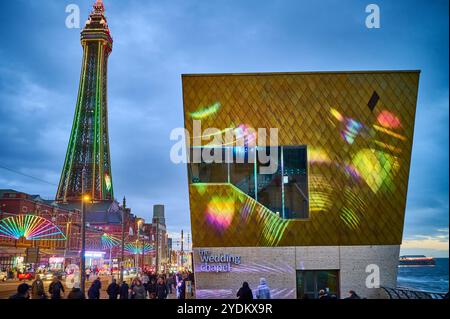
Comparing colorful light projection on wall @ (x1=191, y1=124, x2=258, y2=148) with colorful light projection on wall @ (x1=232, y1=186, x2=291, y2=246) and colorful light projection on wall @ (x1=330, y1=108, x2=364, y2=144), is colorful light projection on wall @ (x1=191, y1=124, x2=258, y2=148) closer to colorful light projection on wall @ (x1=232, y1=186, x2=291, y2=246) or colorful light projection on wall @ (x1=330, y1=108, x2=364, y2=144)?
colorful light projection on wall @ (x1=232, y1=186, x2=291, y2=246)

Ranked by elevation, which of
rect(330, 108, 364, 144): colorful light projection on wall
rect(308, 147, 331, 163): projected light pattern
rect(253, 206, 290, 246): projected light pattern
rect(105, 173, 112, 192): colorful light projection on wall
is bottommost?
rect(253, 206, 290, 246): projected light pattern

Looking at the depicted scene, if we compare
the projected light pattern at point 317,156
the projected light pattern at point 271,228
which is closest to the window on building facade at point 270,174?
the projected light pattern at point 317,156

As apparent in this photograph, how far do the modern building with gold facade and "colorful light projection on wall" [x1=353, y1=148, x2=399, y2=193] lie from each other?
0.19 ft

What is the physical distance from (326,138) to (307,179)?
269 centimetres

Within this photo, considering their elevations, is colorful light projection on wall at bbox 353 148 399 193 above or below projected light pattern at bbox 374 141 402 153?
below

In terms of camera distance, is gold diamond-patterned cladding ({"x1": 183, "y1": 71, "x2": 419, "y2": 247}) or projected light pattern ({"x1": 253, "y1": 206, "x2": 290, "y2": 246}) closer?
projected light pattern ({"x1": 253, "y1": 206, "x2": 290, "y2": 246})

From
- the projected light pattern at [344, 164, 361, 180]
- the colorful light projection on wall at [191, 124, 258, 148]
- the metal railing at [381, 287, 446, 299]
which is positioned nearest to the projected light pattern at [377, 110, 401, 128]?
the projected light pattern at [344, 164, 361, 180]

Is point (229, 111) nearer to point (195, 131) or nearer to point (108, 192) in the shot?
point (195, 131)

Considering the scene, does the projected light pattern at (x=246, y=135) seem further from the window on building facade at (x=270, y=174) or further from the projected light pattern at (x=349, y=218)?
the projected light pattern at (x=349, y=218)

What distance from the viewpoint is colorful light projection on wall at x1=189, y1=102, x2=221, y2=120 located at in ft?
84.8

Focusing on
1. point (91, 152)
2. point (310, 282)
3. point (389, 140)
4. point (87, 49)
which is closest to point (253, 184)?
point (310, 282)

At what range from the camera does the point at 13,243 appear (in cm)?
7194

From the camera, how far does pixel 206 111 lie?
2588cm

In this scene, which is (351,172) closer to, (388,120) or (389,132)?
(389,132)
